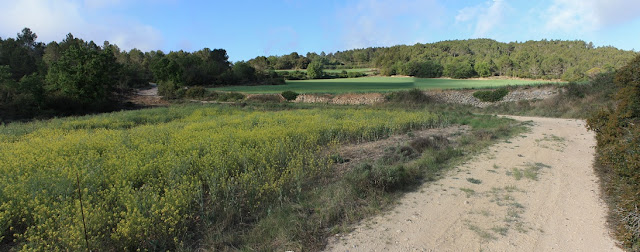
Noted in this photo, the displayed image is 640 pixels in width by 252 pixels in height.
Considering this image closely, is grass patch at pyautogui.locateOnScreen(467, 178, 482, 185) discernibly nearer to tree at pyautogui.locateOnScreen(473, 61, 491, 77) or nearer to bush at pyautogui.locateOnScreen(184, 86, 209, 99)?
bush at pyautogui.locateOnScreen(184, 86, 209, 99)

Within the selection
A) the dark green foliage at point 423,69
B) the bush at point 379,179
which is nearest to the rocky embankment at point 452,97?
the bush at point 379,179

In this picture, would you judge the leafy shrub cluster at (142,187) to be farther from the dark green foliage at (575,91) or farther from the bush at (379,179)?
the dark green foliage at (575,91)

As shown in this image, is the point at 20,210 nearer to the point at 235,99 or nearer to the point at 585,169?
the point at 585,169

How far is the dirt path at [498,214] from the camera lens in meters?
4.99

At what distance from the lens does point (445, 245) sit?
4.94m

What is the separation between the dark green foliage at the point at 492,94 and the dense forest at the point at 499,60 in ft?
96.5

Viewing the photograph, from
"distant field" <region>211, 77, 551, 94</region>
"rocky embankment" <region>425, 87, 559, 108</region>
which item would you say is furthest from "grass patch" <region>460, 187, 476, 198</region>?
"distant field" <region>211, 77, 551, 94</region>

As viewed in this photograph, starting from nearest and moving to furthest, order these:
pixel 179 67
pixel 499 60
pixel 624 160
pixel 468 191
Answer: pixel 624 160 → pixel 468 191 → pixel 179 67 → pixel 499 60

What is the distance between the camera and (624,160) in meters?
6.53

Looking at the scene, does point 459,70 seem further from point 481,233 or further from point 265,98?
point 481,233

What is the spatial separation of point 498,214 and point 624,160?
307 cm

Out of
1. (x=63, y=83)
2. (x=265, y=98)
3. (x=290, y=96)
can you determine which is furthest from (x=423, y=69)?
(x=63, y=83)

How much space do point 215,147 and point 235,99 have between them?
41.0 m

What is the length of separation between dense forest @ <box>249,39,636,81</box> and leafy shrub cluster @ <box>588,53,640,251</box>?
57.6 metres
